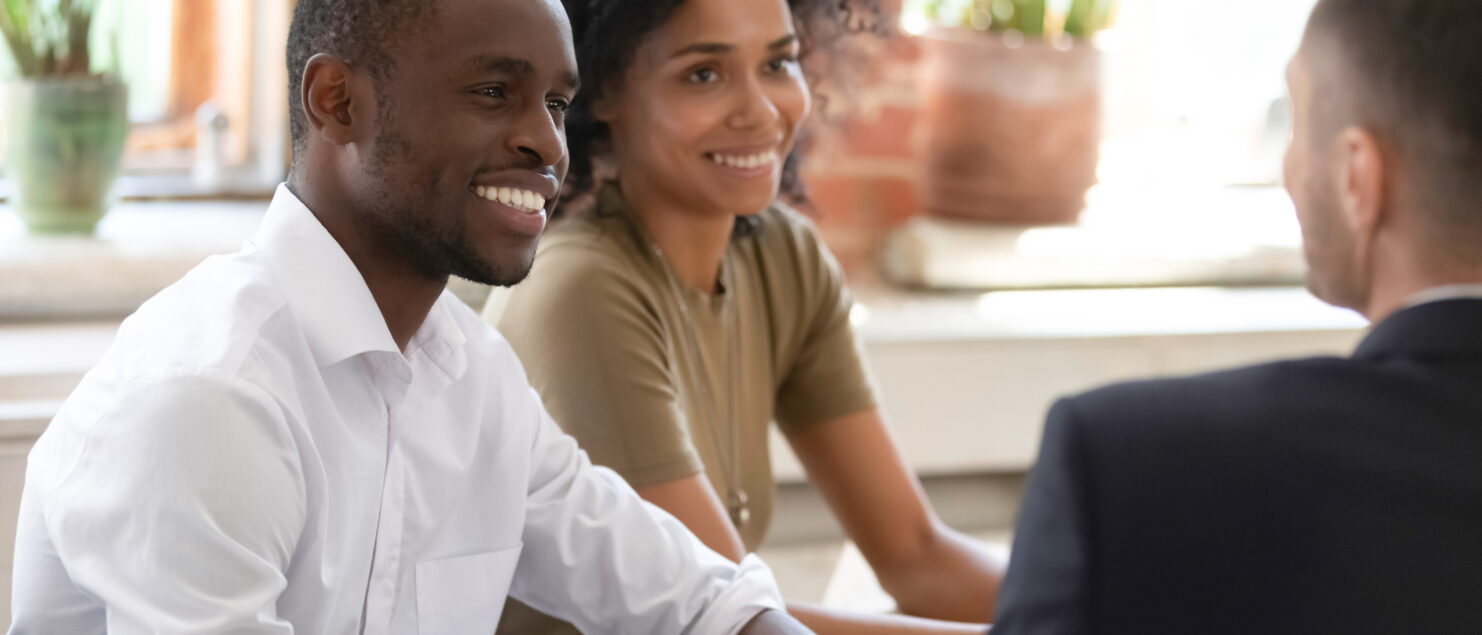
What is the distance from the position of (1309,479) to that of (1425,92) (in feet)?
0.65

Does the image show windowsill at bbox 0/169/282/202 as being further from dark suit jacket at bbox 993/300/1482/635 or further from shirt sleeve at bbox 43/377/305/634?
dark suit jacket at bbox 993/300/1482/635

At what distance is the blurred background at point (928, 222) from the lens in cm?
A: 186

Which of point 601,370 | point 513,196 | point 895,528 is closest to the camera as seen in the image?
point 513,196

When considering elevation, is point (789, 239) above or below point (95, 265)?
above

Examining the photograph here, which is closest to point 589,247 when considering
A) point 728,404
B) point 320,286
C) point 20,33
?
point 728,404

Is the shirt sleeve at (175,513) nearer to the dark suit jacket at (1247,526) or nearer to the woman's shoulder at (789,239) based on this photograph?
the dark suit jacket at (1247,526)

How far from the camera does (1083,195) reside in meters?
2.42

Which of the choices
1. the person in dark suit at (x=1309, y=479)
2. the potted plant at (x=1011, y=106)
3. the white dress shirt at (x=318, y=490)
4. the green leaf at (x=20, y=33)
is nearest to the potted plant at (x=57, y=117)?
the green leaf at (x=20, y=33)

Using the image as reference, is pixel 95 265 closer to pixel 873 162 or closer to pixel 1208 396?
pixel 873 162

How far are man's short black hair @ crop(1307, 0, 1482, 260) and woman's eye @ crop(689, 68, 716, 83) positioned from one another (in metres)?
0.79

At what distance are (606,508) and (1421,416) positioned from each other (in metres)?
0.63

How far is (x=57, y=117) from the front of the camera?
1822 millimetres

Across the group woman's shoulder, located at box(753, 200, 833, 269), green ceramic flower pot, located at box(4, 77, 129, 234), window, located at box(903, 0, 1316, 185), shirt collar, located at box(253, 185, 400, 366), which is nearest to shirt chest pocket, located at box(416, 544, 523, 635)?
shirt collar, located at box(253, 185, 400, 366)

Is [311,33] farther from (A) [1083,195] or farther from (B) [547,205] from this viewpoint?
(A) [1083,195]
